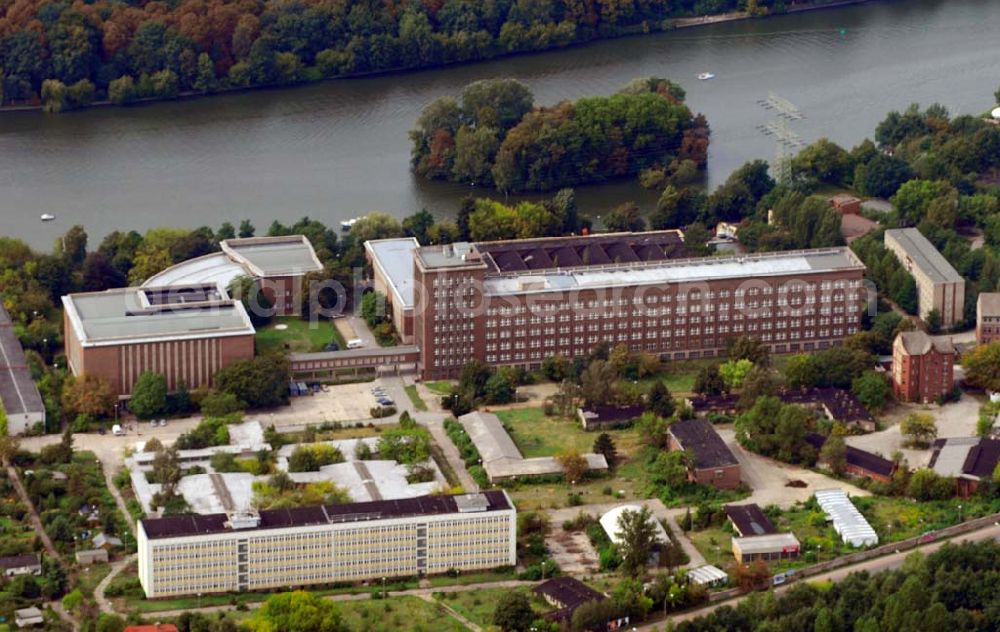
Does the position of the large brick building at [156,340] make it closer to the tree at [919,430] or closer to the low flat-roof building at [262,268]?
the low flat-roof building at [262,268]

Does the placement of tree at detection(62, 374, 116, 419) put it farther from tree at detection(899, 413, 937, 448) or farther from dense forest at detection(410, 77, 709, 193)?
dense forest at detection(410, 77, 709, 193)

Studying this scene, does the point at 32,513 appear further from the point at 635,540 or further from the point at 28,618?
the point at 635,540

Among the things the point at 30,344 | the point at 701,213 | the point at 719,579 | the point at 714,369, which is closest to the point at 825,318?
the point at 714,369

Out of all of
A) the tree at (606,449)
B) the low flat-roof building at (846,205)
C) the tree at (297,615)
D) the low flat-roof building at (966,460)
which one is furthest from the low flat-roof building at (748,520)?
the low flat-roof building at (846,205)

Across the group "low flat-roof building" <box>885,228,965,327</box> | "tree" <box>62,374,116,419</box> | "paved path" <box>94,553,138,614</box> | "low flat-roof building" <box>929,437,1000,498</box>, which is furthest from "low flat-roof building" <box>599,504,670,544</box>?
"low flat-roof building" <box>885,228,965,327</box>

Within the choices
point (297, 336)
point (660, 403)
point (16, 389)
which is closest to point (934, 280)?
point (660, 403)

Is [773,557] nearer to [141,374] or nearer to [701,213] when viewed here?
[141,374]
